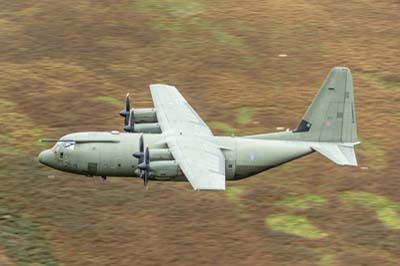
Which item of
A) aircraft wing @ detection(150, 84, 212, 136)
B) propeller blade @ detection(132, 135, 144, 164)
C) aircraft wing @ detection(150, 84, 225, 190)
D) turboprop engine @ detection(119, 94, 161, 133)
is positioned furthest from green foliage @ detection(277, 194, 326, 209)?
propeller blade @ detection(132, 135, 144, 164)

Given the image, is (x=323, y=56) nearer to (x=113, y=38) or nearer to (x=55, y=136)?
(x=113, y=38)

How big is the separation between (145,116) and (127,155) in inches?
159

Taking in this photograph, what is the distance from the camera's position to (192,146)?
3759 centimetres

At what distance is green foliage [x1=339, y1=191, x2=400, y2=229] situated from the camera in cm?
4425

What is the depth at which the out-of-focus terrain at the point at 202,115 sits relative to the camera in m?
41.0

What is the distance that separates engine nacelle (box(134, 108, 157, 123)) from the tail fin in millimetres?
7484

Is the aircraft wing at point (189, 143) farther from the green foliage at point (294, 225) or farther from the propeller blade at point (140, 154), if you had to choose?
the green foliage at point (294, 225)

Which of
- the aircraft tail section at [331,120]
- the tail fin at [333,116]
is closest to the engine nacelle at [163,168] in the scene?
the aircraft tail section at [331,120]

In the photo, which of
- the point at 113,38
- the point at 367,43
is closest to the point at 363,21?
the point at 367,43

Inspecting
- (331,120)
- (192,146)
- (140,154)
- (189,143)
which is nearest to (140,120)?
(189,143)

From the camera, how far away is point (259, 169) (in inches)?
1565

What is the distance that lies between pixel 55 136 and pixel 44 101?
5.10 metres

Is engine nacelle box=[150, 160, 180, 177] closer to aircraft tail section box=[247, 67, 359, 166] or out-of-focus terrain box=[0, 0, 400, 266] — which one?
out-of-focus terrain box=[0, 0, 400, 266]

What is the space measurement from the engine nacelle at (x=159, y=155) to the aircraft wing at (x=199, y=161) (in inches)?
10.6
